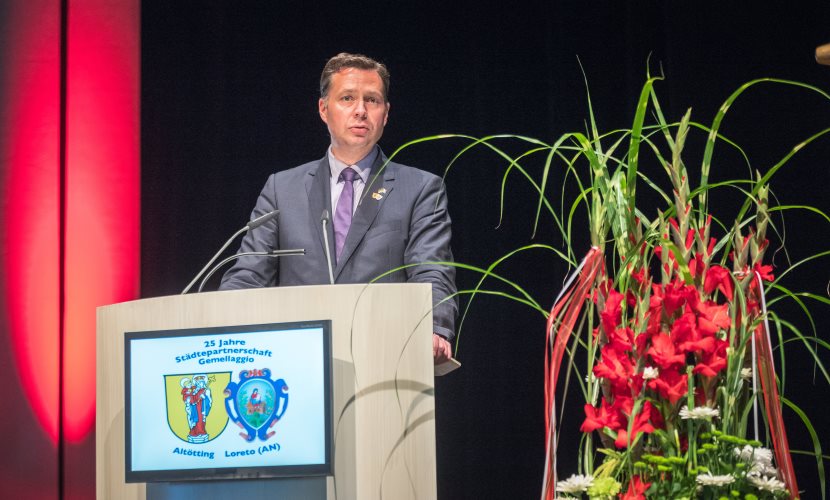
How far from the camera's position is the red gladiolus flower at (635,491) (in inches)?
41.9

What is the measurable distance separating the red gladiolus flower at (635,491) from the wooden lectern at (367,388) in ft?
2.81

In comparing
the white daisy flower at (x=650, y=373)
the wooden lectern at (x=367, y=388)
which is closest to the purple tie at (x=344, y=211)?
the wooden lectern at (x=367, y=388)

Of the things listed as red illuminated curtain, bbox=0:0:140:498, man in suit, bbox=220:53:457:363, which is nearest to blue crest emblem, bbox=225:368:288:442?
man in suit, bbox=220:53:457:363

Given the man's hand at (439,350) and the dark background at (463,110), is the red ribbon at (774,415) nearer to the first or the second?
the man's hand at (439,350)

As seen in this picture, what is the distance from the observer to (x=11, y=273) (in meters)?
3.98

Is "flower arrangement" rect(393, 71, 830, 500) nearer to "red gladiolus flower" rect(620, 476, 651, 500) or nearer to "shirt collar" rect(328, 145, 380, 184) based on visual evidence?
"red gladiolus flower" rect(620, 476, 651, 500)

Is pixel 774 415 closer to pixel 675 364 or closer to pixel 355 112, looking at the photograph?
pixel 675 364

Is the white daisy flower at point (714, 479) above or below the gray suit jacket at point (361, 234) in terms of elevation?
below

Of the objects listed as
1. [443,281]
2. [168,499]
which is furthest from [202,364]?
[443,281]

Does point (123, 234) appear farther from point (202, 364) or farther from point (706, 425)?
point (706, 425)

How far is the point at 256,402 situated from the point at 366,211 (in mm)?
1140

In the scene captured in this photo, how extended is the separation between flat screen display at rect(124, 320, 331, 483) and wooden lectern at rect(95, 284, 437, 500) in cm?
5

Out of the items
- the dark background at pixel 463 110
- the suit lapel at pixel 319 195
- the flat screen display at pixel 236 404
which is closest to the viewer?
the flat screen display at pixel 236 404

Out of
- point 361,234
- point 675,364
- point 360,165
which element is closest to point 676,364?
point 675,364
